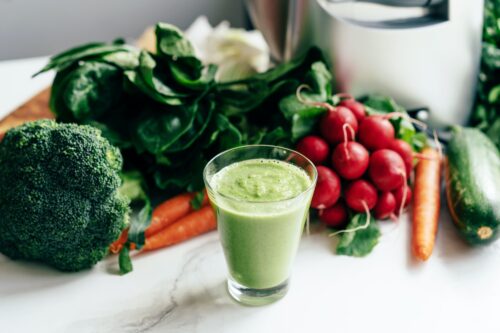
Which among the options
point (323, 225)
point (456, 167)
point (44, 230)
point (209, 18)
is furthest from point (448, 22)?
point (209, 18)

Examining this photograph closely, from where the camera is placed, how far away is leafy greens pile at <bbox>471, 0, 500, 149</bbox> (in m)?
1.34

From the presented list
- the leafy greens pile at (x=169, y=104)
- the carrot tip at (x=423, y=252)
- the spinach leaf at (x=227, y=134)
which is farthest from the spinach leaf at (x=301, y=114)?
the carrot tip at (x=423, y=252)

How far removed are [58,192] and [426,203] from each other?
2.35 feet

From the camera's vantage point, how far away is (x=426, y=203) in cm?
110

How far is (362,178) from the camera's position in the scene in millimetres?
1086

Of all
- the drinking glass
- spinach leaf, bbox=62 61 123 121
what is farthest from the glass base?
spinach leaf, bbox=62 61 123 121

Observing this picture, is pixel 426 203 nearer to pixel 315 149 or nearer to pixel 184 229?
A: pixel 315 149

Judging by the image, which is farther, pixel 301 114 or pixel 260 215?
pixel 301 114

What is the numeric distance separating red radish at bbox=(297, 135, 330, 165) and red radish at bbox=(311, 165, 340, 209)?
0.03 metres

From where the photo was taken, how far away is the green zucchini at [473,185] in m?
0.98

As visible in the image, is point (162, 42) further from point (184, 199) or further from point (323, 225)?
point (323, 225)

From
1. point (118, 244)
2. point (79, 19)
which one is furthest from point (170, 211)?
point (79, 19)

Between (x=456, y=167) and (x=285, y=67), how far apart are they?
435mm

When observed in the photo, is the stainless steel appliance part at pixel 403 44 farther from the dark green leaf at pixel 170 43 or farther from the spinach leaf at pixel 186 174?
the spinach leaf at pixel 186 174
